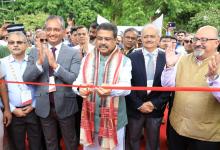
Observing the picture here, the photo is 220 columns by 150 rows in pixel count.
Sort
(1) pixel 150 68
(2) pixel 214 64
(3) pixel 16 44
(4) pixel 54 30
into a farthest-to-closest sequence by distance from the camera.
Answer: (1) pixel 150 68 → (3) pixel 16 44 → (4) pixel 54 30 → (2) pixel 214 64

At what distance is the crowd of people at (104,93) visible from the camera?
324cm

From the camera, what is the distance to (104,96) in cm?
339

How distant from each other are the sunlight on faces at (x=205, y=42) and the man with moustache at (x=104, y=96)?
31.2 inches

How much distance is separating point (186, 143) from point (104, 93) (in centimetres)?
114

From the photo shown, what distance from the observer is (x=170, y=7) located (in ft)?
77.9

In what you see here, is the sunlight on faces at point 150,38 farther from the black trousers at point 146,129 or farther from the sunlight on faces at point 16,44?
the sunlight on faces at point 16,44

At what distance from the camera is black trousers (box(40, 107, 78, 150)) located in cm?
385

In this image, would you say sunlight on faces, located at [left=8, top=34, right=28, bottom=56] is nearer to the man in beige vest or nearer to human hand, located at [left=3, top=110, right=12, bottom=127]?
human hand, located at [left=3, top=110, right=12, bottom=127]

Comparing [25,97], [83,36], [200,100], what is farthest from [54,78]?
[200,100]

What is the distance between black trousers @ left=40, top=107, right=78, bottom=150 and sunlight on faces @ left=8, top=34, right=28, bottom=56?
813 mm

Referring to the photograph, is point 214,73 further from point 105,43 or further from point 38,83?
point 38,83

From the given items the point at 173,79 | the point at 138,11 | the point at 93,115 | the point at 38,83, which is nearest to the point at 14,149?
the point at 38,83

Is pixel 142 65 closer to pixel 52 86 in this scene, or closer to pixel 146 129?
pixel 146 129

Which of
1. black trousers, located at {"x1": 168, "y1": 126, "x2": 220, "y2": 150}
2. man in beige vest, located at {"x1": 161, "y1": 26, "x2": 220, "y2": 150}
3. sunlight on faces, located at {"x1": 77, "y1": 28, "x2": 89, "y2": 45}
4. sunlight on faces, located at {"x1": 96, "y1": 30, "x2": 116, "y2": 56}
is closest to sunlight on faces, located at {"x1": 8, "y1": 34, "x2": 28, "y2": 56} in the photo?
sunlight on faces, located at {"x1": 96, "y1": 30, "x2": 116, "y2": 56}
